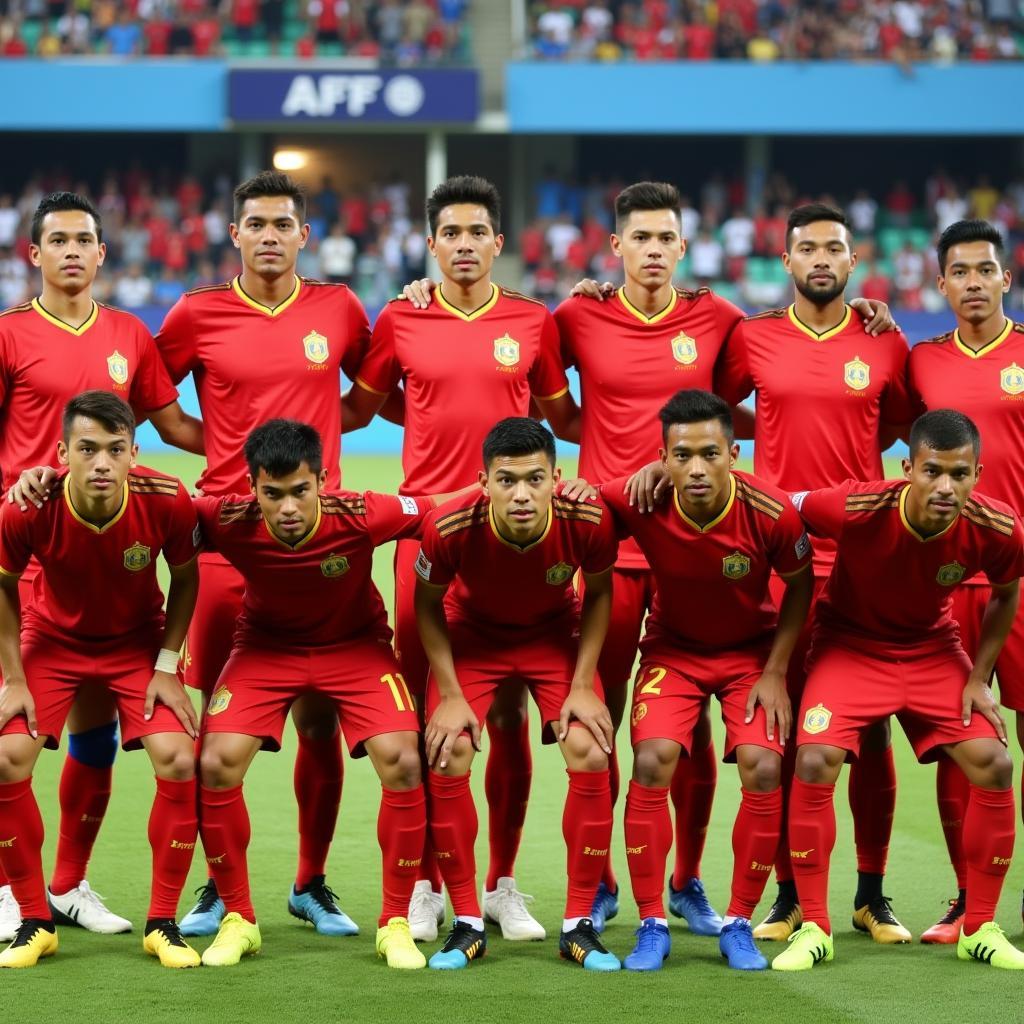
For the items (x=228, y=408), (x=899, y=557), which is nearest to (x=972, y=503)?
(x=899, y=557)

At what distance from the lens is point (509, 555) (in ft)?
17.4

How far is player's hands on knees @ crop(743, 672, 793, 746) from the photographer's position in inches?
202

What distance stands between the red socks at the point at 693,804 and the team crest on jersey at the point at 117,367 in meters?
2.35

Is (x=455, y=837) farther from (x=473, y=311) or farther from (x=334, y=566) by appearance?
(x=473, y=311)

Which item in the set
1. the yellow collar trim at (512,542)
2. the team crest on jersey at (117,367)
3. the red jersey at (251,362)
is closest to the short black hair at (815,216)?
the yellow collar trim at (512,542)

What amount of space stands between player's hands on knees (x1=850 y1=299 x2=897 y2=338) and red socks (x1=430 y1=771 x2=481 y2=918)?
2143 millimetres

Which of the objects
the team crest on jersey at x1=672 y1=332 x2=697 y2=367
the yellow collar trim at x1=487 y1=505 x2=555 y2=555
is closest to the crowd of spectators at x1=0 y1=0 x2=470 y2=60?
the team crest on jersey at x1=672 y1=332 x2=697 y2=367

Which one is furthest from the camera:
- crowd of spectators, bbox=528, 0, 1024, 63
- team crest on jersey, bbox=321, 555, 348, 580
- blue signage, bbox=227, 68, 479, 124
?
crowd of spectators, bbox=528, 0, 1024, 63

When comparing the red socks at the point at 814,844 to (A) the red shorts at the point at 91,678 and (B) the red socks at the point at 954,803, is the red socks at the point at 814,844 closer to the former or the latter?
(B) the red socks at the point at 954,803

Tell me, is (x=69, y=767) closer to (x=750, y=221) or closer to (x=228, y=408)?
(x=228, y=408)

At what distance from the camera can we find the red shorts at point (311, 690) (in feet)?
17.0

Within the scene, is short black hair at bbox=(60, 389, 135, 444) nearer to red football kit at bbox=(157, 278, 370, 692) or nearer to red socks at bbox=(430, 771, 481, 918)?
red football kit at bbox=(157, 278, 370, 692)

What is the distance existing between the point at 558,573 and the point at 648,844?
91cm

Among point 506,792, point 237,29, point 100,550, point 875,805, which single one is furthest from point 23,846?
point 237,29
